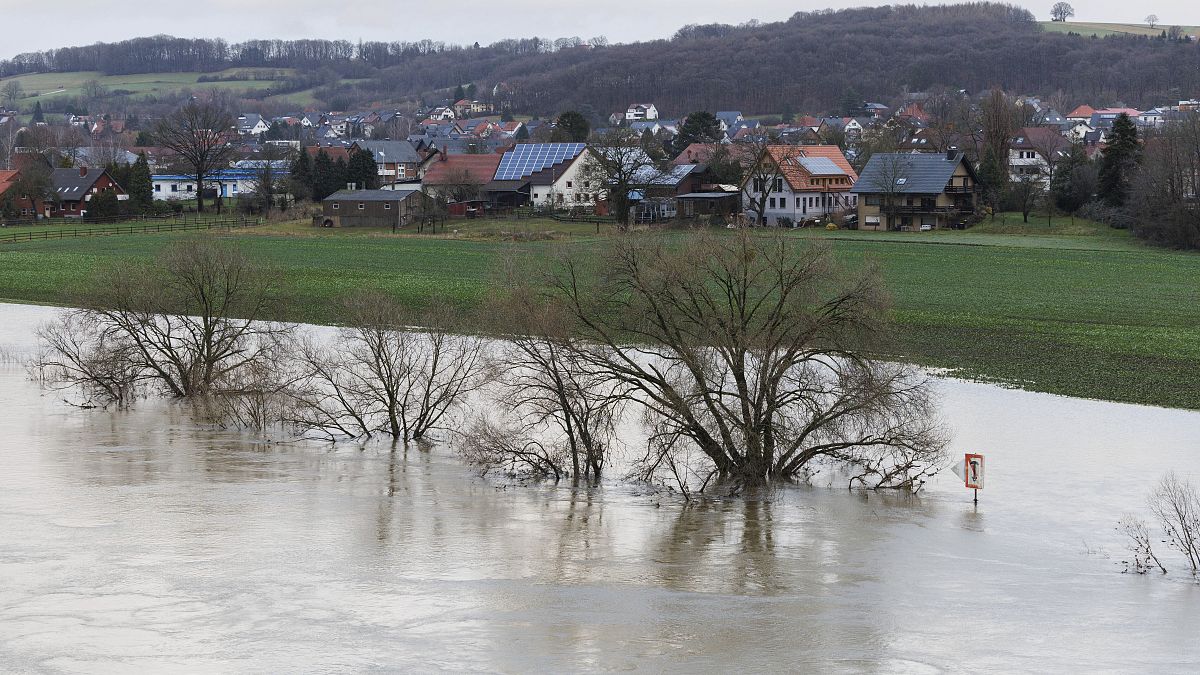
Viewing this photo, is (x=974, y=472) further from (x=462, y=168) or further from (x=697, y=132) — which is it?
(x=697, y=132)

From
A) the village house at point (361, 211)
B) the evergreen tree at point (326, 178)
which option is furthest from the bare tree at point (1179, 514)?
the evergreen tree at point (326, 178)

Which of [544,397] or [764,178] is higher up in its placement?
[764,178]

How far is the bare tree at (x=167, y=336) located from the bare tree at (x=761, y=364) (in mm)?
14667

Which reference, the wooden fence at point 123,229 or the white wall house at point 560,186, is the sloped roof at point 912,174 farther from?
the wooden fence at point 123,229

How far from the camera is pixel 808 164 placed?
4552 inches

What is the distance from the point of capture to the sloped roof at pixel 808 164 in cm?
11194

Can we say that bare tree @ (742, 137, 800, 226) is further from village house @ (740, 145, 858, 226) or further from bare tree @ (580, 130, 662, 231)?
bare tree @ (580, 130, 662, 231)

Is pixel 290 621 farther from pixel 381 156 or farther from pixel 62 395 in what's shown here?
pixel 381 156

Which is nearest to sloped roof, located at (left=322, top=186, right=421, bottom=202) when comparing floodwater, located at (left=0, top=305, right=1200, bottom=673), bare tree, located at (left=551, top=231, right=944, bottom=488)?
floodwater, located at (left=0, top=305, right=1200, bottom=673)

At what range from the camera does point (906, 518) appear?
30.2 m

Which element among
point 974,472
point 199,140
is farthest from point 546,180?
point 974,472

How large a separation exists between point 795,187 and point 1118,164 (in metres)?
24.1

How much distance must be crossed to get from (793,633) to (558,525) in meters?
7.90

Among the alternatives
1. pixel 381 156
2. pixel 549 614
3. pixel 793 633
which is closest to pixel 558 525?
pixel 549 614
